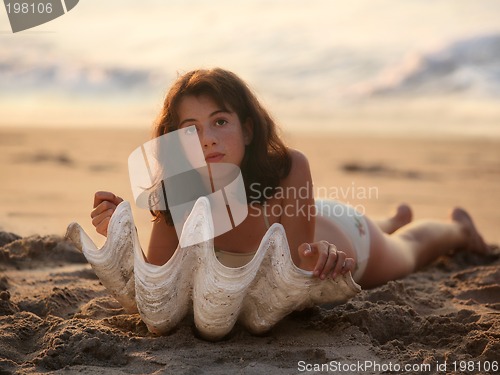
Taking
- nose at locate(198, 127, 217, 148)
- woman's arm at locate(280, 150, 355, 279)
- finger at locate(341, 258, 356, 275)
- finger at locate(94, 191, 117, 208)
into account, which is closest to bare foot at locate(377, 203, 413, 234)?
woman's arm at locate(280, 150, 355, 279)

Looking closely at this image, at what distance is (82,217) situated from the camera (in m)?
6.63

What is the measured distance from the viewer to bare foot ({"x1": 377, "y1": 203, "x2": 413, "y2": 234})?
5680 millimetres

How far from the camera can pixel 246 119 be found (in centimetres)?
370

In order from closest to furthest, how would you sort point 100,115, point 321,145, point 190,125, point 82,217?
point 190,125, point 82,217, point 321,145, point 100,115

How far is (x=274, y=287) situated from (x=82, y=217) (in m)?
4.15

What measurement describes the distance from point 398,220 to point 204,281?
333 cm

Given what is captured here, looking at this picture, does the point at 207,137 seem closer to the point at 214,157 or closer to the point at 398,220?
the point at 214,157

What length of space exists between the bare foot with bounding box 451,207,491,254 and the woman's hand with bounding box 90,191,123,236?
331 centimetres

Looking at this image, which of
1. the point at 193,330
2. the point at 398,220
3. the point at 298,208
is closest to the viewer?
the point at 193,330

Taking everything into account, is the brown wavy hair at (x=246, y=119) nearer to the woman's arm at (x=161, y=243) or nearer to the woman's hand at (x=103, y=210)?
the woman's arm at (x=161, y=243)

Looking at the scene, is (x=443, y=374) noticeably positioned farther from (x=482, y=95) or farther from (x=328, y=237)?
(x=482, y=95)

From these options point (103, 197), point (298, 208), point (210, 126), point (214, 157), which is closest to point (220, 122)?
point (210, 126)

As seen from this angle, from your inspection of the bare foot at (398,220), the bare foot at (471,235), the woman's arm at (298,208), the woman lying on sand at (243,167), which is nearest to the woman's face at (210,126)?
the woman lying on sand at (243,167)

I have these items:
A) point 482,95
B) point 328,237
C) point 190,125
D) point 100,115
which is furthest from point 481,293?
point 100,115
